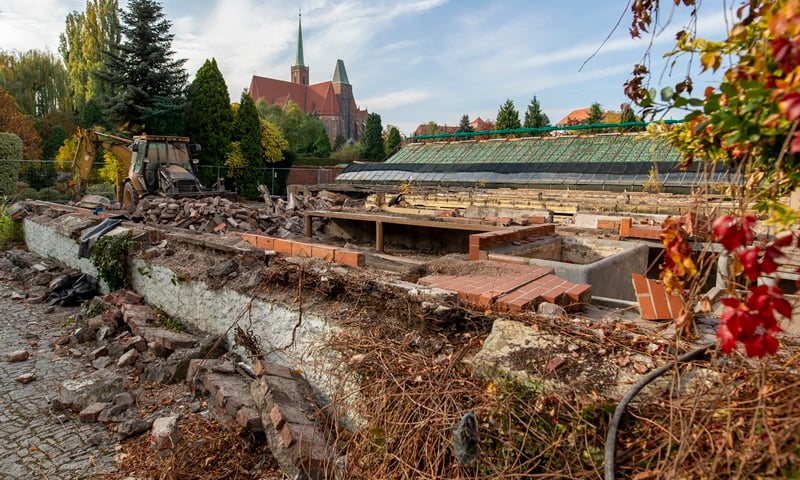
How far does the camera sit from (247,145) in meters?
29.0

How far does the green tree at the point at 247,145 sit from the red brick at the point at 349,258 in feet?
82.8

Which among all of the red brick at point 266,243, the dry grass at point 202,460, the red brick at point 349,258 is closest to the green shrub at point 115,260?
the red brick at point 266,243

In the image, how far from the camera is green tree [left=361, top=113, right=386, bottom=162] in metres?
49.3

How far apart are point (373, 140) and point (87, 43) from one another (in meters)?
25.9

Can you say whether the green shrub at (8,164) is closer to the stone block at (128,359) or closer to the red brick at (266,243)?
the red brick at (266,243)

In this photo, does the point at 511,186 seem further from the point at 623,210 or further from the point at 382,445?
the point at 382,445

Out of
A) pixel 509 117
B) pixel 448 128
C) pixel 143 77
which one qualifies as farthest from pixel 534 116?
pixel 143 77

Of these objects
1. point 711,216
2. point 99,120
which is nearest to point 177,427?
point 711,216

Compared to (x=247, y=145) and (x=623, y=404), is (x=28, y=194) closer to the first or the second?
(x=247, y=145)

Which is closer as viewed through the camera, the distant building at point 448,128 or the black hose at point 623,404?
the black hose at point 623,404

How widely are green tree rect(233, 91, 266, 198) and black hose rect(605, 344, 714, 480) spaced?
28676mm

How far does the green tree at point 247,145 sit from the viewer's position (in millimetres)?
28859

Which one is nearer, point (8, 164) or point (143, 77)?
point (8, 164)

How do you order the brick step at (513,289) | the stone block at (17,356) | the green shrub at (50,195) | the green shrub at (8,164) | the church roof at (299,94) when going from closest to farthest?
1. the brick step at (513,289)
2. the stone block at (17,356)
3. the green shrub at (8,164)
4. the green shrub at (50,195)
5. the church roof at (299,94)
